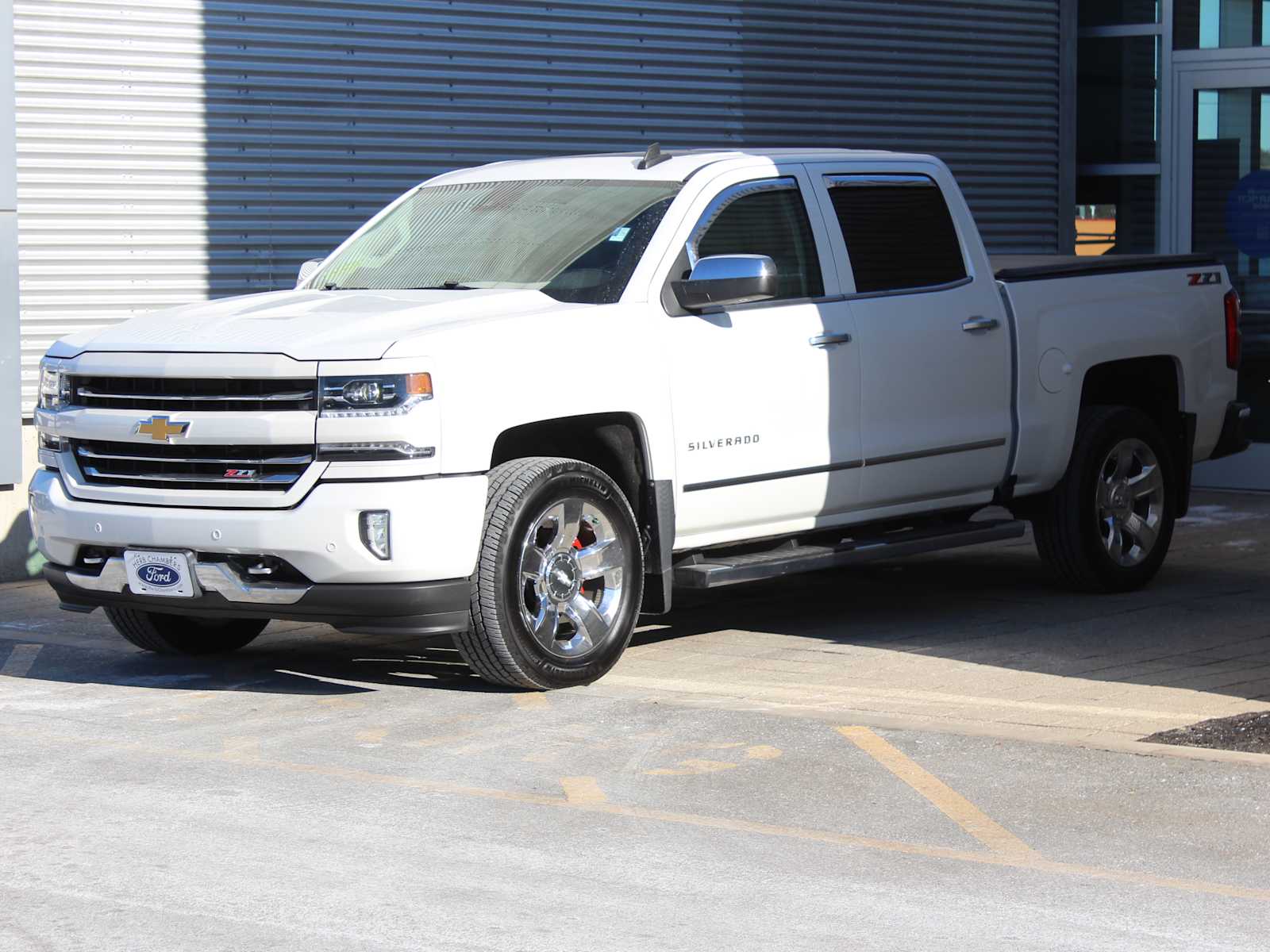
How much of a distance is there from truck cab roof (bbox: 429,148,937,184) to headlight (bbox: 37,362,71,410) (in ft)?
6.95

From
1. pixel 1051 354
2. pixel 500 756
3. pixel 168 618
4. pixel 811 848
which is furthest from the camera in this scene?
pixel 1051 354

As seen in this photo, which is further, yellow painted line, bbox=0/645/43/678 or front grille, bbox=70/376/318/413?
yellow painted line, bbox=0/645/43/678

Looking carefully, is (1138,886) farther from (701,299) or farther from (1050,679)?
(701,299)

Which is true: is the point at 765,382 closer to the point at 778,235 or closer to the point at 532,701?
the point at 778,235

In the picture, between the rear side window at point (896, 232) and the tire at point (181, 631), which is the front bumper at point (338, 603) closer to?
the tire at point (181, 631)

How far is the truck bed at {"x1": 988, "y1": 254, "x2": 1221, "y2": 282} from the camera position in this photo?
10.0 meters

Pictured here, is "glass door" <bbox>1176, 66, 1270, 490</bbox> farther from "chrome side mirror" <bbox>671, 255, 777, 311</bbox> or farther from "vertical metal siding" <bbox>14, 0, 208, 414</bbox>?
"chrome side mirror" <bbox>671, 255, 777, 311</bbox>

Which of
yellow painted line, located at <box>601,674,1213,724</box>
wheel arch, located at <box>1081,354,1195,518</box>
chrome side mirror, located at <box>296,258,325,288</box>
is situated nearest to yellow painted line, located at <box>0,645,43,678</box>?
chrome side mirror, located at <box>296,258,325,288</box>

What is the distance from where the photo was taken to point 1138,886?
5.38 metres

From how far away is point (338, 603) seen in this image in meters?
7.50

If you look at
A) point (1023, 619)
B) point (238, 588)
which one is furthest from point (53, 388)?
point (1023, 619)

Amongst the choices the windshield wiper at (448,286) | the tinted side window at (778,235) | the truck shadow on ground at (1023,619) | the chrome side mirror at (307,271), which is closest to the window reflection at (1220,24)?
the truck shadow on ground at (1023,619)

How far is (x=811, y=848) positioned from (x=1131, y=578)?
5.14 m

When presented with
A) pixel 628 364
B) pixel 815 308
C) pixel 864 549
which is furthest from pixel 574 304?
pixel 864 549
